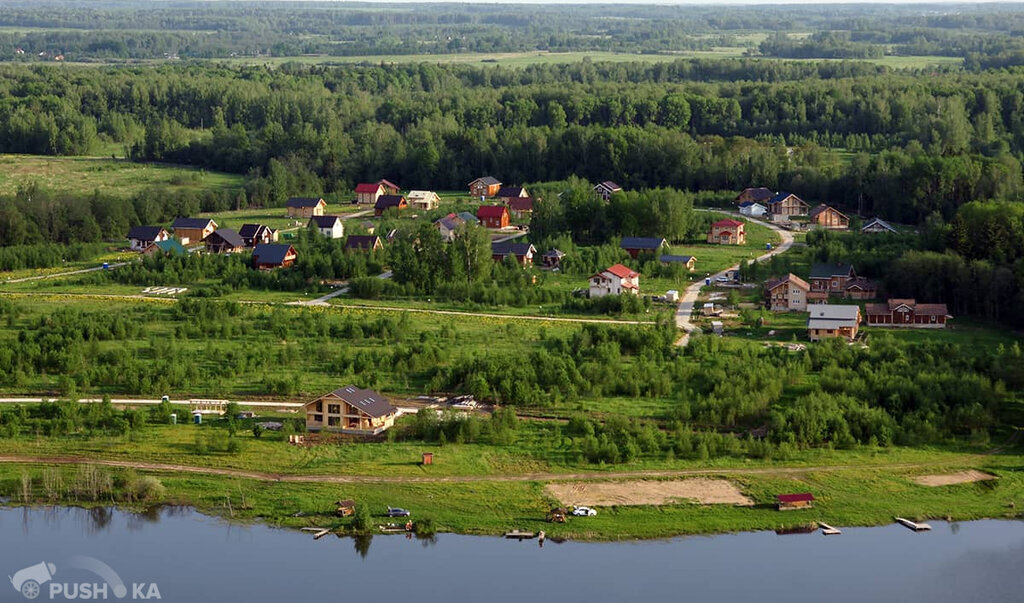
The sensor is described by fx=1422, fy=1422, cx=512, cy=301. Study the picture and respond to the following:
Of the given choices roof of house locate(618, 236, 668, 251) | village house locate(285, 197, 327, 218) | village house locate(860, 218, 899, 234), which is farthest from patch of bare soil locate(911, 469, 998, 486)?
village house locate(285, 197, 327, 218)

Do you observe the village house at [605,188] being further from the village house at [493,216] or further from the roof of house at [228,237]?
the roof of house at [228,237]

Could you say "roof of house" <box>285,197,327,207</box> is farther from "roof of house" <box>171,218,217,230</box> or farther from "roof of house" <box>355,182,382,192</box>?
"roof of house" <box>171,218,217,230</box>

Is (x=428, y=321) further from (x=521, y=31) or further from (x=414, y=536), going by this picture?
(x=521, y=31)

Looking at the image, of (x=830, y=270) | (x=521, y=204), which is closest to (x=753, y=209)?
(x=521, y=204)

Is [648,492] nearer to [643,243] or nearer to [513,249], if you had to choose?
[513,249]

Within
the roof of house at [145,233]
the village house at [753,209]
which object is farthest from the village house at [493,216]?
the roof of house at [145,233]

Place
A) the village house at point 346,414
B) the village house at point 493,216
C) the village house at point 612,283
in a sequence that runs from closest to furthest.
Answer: the village house at point 346,414 → the village house at point 612,283 → the village house at point 493,216
